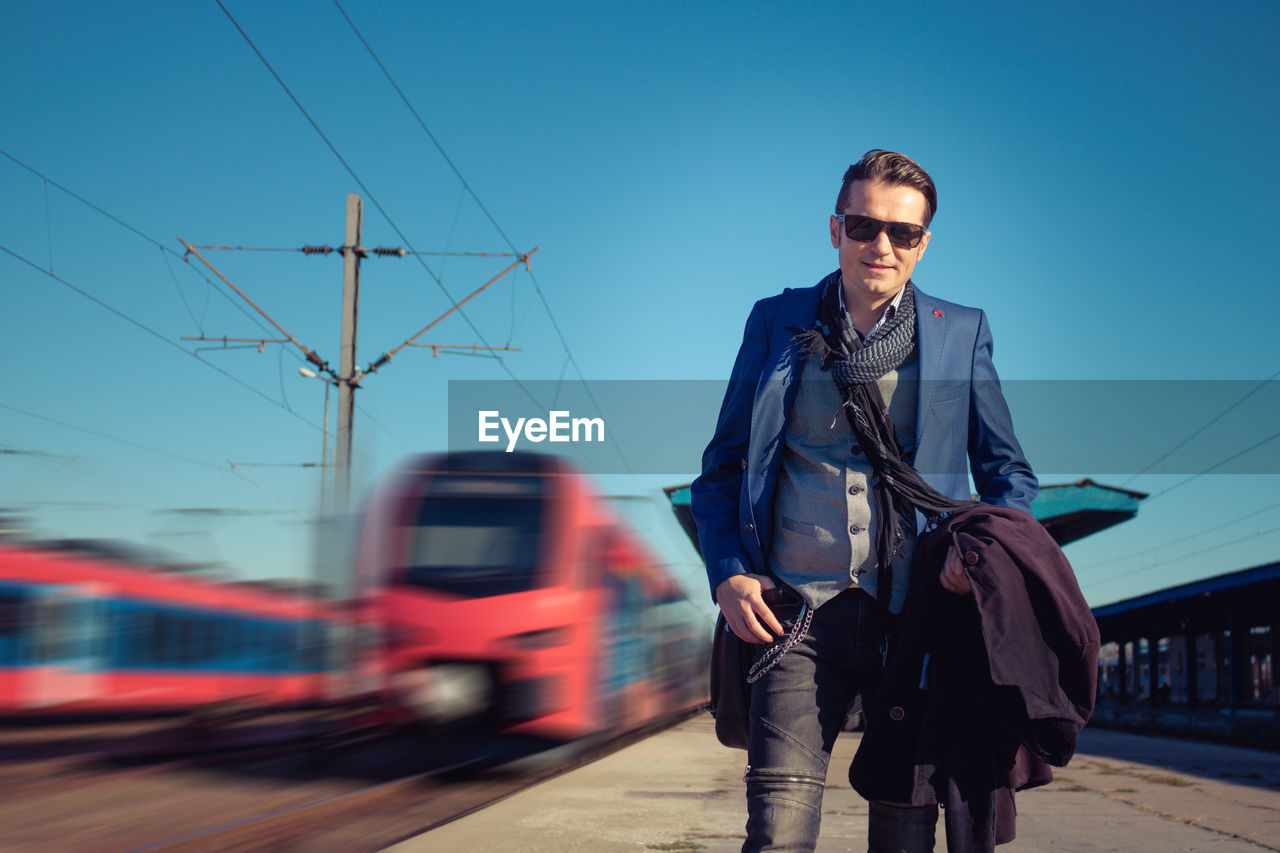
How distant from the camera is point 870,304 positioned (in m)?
2.61

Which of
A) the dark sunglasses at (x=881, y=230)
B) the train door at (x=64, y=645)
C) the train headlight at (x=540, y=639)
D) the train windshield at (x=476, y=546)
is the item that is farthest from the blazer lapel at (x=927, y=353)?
the train door at (x=64, y=645)

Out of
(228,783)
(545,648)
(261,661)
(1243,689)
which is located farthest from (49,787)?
(1243,689)

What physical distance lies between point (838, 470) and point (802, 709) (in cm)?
48

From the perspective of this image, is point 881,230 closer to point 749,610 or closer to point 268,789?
point 749,610

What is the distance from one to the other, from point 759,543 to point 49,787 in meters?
8.38

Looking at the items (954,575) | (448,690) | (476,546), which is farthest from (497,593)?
(954,575)

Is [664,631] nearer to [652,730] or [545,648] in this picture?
[652,730]

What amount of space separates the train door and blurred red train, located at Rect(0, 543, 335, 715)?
0.01m

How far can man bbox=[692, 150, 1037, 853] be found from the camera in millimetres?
2326

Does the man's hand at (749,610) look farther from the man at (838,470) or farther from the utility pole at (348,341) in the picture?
the utility pole at (348,341)

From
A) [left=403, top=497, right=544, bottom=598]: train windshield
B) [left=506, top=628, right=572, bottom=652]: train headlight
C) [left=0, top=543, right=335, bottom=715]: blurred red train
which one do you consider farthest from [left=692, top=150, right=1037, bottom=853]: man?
[left=0, top=543, right=335, bottom=715]: blurred red train

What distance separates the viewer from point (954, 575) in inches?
85.6

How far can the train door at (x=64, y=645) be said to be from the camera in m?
11.8

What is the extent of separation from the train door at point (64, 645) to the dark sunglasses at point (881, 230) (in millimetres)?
11416
